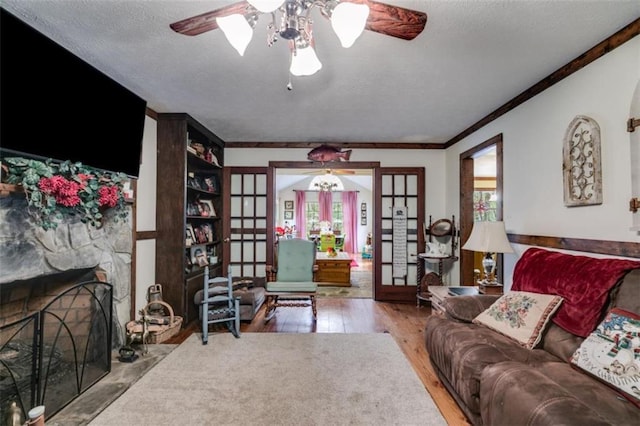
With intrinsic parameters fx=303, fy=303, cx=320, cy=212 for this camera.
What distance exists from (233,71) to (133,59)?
0.71 metres

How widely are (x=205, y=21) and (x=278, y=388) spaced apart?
2282 millimetres

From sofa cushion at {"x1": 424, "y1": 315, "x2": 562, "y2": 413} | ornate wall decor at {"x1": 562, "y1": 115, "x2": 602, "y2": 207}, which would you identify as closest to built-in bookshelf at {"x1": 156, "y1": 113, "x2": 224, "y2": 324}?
sofa cushion at {"x1": 424, "y1": 315, "x2": 562, "y2": 413}

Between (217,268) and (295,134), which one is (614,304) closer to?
(295,134)

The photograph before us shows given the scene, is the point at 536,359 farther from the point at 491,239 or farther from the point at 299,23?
the point at 299,23

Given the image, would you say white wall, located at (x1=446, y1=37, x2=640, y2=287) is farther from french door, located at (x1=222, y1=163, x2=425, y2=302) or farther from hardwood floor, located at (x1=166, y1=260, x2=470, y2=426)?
french door, located at (x1=222, y1=163, x2=425, y2=302)

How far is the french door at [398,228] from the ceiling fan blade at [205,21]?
354 cm

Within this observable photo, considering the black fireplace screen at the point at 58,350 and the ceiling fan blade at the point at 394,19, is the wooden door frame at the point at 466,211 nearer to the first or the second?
the ceiling fan blade at the point at 394,19

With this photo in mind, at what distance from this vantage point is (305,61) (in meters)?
1.44

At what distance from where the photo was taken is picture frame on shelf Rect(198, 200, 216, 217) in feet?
13.7

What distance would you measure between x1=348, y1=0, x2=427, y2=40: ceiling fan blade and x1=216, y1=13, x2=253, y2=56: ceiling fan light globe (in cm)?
45

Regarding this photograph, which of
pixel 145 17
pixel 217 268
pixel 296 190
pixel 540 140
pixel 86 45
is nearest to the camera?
pixel 145 17

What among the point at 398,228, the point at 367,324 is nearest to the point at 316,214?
the point at 398,228

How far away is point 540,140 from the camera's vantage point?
2.59 m

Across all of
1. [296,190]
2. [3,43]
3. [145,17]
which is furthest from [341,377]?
[296,190]
